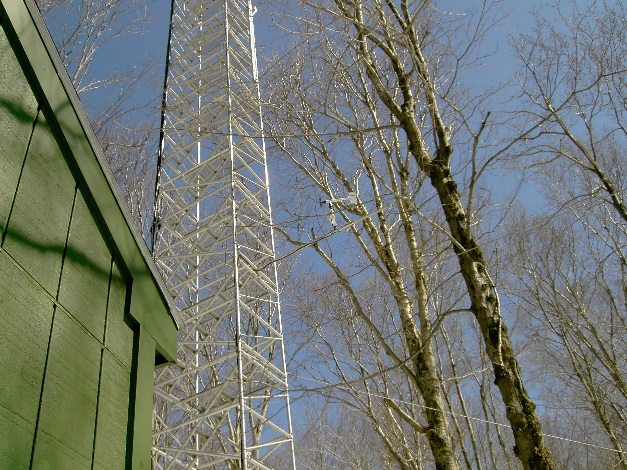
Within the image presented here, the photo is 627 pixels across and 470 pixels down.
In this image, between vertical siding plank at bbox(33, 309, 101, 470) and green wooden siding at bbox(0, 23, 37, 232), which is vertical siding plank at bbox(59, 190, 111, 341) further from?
green wooden siding at bbox(0, 23, 37, 232)

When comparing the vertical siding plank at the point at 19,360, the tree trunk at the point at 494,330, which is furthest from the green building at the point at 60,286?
the tree trunk at the point at 494,330

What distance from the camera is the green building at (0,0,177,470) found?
70.8 inches

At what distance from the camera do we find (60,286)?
6.86 ft

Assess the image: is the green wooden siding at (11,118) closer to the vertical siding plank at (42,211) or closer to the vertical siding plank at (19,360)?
the vertical siding plank at (42,211)

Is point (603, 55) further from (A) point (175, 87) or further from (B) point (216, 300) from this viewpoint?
(A) point (175, 87)

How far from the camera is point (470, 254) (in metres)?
3.57

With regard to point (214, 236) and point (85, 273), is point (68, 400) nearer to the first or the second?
point (85, 273)

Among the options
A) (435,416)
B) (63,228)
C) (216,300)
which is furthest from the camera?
(216,300)

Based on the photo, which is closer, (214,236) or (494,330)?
(494,330)

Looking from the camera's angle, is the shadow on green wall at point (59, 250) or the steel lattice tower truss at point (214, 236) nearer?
the shadow on green wall at point (59, 250)

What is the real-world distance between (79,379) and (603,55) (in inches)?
267

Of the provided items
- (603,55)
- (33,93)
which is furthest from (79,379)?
(603,55)

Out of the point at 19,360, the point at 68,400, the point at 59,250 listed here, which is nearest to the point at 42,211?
the point at 59,250

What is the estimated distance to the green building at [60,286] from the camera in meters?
1.80
